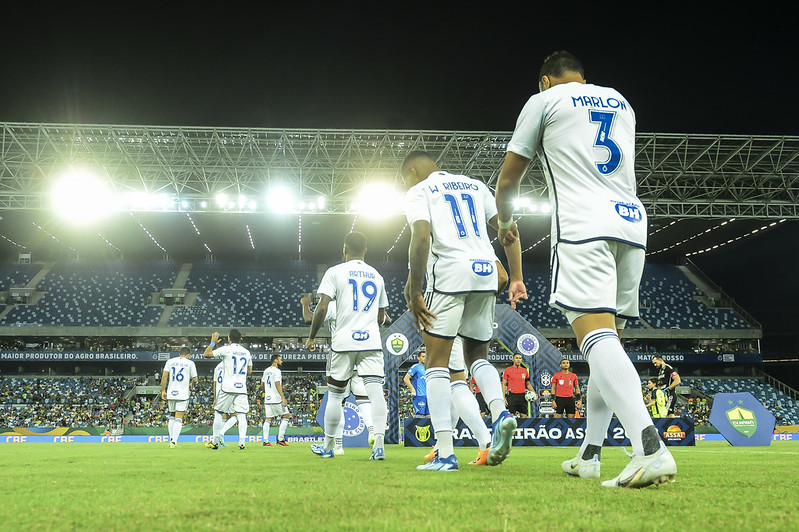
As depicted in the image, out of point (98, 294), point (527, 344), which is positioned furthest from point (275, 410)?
point (98, 294)

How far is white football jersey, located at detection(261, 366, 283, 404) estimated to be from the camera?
12656 millimetres

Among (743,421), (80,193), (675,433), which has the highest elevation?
(80,193)

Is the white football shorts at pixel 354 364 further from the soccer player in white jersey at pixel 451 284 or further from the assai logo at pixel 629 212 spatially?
the assai logo at pixel 629 212

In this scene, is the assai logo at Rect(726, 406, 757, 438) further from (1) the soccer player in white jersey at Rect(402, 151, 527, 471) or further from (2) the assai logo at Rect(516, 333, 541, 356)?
(1) the soccer player in white jersey at Rect(402, 151, 527, 471)

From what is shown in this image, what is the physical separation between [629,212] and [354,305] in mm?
3745

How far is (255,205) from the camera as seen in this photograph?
24.5 metres

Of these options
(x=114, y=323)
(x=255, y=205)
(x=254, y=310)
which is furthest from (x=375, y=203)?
(x=114, y=323)

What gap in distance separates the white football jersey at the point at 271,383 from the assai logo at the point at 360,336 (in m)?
6.75

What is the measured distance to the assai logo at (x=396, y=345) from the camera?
1441 cm

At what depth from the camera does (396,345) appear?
1442cm

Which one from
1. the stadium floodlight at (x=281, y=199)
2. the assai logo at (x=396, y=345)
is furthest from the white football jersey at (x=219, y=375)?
the stadium floodlight at (x=281, y=199)

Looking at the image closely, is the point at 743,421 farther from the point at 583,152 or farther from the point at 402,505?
the point at 402,505

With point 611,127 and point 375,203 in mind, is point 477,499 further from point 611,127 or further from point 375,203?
point 375,203

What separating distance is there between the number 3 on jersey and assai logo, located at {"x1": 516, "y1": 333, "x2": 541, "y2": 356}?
450 inches
